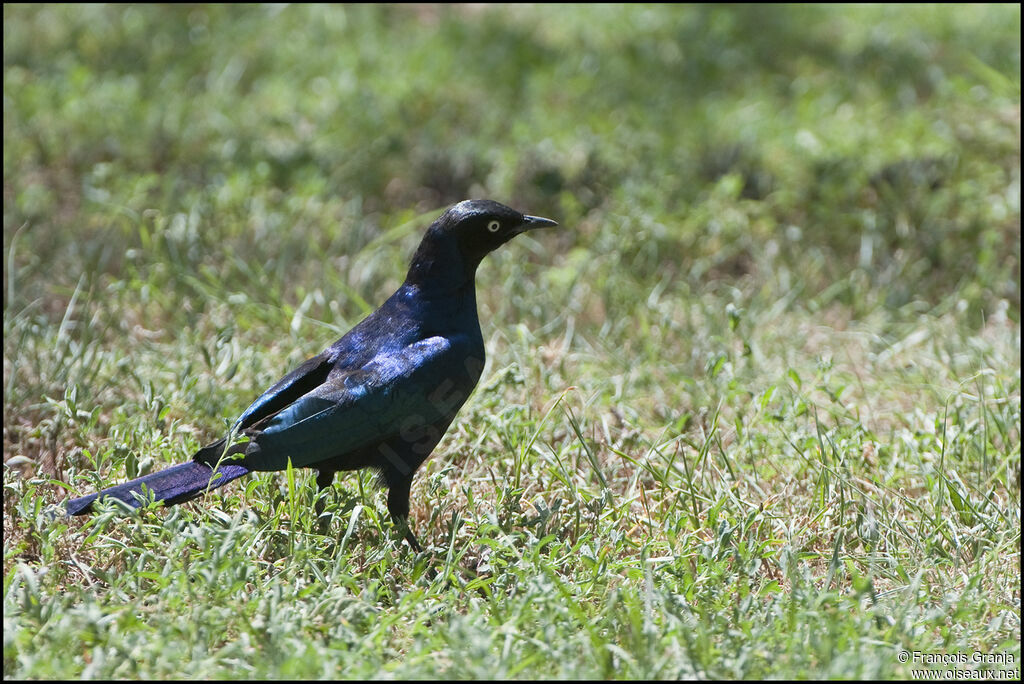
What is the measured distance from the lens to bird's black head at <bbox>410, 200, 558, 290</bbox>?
3391 millimetres

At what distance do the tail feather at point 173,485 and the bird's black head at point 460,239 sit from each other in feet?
2.61

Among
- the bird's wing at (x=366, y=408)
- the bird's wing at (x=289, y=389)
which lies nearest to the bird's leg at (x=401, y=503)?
the bird's wing at (x=366, y=408)

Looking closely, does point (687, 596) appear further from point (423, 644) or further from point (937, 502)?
point (937, 502)

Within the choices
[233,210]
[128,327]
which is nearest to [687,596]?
[128,327]

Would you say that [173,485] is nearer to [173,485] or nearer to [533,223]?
[173,485]

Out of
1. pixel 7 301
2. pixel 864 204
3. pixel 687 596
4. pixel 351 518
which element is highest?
pixel 7 301

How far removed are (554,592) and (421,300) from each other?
98 cm

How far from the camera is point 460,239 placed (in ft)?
11.2

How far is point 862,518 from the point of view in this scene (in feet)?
10.8

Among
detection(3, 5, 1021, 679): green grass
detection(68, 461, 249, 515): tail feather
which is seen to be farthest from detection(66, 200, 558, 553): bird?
detection(3, 5, 1021, 679): green grass

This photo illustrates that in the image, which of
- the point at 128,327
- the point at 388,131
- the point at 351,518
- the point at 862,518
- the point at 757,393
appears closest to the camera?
the point at 351,518

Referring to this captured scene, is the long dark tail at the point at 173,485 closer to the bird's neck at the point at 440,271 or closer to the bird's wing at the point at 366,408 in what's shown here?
the bird's wing at the point at 366,408

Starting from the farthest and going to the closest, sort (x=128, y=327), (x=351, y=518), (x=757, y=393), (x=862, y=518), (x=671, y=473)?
(x=128, y=327), (x=757, y=393), (x=671, y=473), (x=862, y=518), (x=351, y=518)

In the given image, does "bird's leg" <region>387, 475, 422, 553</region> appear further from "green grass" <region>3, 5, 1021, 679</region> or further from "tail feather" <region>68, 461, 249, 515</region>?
"tail feather" <region>68, 461, 249, 515</region>
